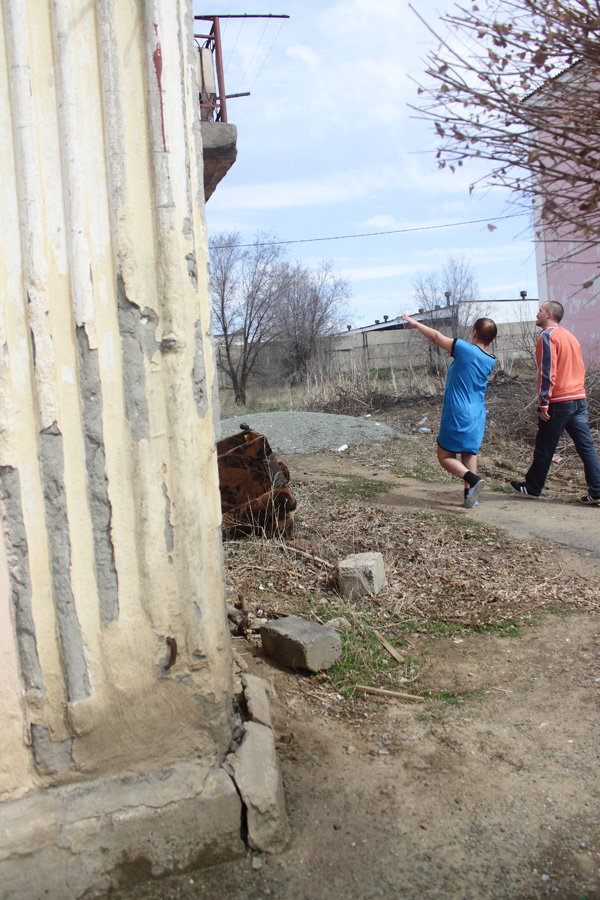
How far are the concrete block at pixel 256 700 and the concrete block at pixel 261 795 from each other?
0.25 m

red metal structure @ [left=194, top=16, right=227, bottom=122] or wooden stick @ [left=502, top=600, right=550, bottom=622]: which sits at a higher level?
red metal structure @ [left=194, top=16, right=227, bottom=122]

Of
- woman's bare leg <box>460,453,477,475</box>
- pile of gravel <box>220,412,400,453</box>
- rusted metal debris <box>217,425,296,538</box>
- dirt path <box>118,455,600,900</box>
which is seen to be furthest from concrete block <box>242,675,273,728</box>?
pile of gravel <box>220,412,400,453</box>

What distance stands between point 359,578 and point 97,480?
262 centimetres

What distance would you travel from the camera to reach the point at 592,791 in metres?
2.47

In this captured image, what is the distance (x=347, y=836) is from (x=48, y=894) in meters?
0.96

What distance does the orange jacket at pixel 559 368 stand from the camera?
645cm

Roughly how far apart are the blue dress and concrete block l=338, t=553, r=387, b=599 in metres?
2.44

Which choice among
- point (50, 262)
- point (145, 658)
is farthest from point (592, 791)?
point (50, 262)

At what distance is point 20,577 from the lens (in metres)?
2.07

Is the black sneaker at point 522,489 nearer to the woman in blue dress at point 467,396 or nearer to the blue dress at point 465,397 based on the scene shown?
the woman in blue dress at point 467,396

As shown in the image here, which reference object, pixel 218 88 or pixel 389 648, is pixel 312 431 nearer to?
pixel 218 88

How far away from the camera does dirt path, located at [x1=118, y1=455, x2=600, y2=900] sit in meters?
2.07

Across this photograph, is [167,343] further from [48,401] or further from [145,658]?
[145,658]

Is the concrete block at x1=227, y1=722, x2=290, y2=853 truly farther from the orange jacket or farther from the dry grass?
the orange jacket
